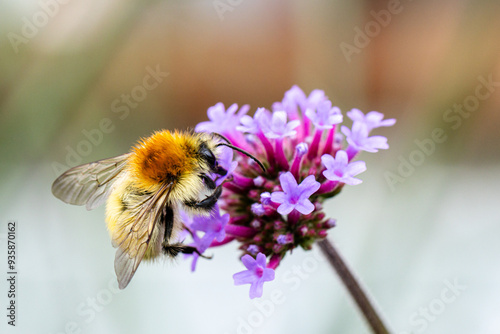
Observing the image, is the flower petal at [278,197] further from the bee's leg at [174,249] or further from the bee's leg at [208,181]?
the bee's leg at [174,249]

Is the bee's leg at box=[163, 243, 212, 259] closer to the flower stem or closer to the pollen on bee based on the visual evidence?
the pollen on bee

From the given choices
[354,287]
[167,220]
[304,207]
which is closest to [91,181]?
[167,220]

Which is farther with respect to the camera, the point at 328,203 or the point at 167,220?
the point at 328,203

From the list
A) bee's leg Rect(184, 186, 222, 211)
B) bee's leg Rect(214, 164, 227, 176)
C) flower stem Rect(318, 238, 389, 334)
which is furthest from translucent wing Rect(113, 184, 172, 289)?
flower stem Rect(318, 238, 389, 334)

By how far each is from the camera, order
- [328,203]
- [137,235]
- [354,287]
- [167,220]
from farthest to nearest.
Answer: [328,203]
[354,287]
[167,220]
[137,235]

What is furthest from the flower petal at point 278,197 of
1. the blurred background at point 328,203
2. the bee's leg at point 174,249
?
the blurred background at point 328,203

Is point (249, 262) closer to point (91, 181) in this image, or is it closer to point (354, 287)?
point (354, 287)

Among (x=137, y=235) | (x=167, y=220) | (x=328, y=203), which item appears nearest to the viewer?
(x=137, y=235)
